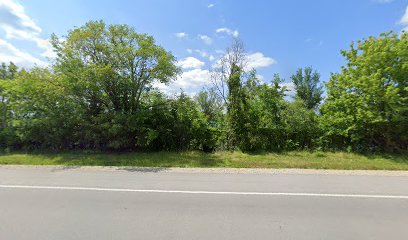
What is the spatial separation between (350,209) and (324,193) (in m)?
1.06

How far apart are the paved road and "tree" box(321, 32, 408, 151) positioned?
210 inches

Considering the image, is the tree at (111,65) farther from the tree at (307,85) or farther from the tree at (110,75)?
the tree at (307,85)

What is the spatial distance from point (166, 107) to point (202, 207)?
32.0 feet

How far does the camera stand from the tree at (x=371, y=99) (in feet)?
36.3

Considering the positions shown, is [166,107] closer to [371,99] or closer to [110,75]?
[110,75]

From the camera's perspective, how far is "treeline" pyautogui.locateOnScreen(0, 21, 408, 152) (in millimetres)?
11508

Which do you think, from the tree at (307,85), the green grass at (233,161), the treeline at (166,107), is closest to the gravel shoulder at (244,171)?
the green grass at (233,161)

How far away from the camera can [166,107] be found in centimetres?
1387

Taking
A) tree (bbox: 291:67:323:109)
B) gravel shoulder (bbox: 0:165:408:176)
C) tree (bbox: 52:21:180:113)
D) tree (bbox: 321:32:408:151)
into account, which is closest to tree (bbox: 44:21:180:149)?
tree (bbox: 52:21:180:113)

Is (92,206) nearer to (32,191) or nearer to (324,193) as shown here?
(32,191)

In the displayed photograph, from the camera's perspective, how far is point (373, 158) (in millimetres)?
11109

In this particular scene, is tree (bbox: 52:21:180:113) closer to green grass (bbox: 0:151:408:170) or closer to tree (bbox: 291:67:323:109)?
green grass (bbox: 0:151:408:170)

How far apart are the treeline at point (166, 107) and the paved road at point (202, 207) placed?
213 inches

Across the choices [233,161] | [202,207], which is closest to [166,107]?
[233,161]
